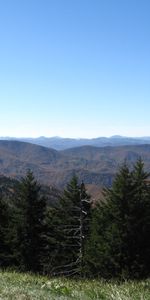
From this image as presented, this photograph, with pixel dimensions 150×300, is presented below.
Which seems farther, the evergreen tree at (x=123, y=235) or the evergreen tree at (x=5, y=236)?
the evergreen tree at (x=5, y=236)

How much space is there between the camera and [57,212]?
4656cm

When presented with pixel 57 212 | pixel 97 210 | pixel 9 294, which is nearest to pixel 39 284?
pixel 9 294

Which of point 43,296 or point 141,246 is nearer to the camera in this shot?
point 43,296

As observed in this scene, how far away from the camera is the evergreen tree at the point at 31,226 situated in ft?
147

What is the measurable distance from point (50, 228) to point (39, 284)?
35.7 m

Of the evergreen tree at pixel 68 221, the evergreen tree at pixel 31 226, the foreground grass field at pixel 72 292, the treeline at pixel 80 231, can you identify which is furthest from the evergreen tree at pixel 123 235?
the foreground grass field at pixel 72 292

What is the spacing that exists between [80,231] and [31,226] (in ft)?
41.1

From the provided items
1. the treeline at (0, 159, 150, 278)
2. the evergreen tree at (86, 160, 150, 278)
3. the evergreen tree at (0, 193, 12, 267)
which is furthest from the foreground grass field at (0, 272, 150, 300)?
the evergreen tree at (0, 193, 12, 267)

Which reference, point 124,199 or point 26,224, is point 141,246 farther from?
point 26,224

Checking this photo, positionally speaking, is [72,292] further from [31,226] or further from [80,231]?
[31,226]

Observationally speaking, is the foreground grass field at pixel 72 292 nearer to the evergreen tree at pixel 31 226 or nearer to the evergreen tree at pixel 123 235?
the evergreen tree at pixel 123 235

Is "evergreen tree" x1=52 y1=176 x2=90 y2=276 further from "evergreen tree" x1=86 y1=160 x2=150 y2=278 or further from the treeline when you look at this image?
"evergreen tree" x1=86 y1=160 x2=150 y2=278

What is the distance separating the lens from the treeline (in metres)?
37.0

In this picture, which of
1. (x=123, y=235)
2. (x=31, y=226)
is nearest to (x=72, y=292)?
(x=123, y=235)
